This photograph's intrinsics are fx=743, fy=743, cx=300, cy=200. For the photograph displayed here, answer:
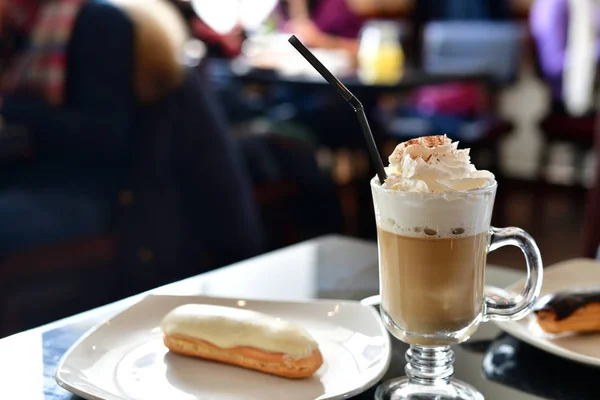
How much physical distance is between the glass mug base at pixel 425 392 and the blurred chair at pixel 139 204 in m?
1.18

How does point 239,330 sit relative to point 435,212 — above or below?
below

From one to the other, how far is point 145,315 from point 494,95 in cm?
375

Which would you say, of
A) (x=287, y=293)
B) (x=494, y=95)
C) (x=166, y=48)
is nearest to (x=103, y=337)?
(x=287, y=293)

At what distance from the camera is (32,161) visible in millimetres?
1952

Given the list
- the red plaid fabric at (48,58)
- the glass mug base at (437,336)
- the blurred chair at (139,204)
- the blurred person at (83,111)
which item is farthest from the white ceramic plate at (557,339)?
the red plaid fabric at (48,58)

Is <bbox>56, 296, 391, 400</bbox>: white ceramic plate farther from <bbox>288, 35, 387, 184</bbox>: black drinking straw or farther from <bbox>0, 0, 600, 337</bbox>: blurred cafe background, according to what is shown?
<bbox>0, 0, 600, 337</bbox>: blurred cafe background

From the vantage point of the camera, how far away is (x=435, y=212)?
0.65m

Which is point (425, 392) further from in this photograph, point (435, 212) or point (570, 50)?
point (570, 50)

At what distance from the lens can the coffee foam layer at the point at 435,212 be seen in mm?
644

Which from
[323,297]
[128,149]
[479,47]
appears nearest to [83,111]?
[128,149]

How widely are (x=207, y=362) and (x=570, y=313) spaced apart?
0.38m

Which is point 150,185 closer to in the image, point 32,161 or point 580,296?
point 32,161

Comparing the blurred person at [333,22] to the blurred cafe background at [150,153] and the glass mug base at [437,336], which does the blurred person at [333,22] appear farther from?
the glass mug base at [437,336]

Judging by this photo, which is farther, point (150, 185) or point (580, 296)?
point (150, 185)
